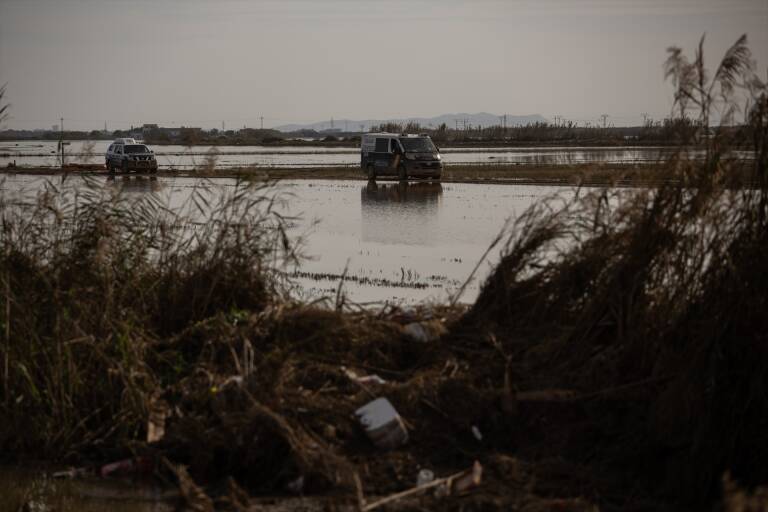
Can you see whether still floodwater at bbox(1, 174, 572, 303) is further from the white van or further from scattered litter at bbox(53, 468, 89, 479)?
scattered litter at bbox(53, 468, 89, 479)

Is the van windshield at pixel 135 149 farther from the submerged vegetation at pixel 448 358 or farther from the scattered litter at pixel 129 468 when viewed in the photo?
the scattered litter at pixel 129 468

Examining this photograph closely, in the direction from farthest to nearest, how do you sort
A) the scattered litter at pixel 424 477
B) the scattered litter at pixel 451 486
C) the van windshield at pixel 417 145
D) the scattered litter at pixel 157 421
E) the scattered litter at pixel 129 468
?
the van windshield at pixel 417 145 → the scattered litter at pixel 157 421 → the scattered litter at pixel 129 468 → the scattered litter at pixel 424 477 → the scattered litter at pixel 451 486

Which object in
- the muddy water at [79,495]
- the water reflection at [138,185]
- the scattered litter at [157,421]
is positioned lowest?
the muddy water at [79,495]

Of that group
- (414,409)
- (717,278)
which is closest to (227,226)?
(414,409)

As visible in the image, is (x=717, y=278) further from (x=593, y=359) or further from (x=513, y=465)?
(x=513, y=465)

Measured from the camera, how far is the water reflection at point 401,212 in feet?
70.2

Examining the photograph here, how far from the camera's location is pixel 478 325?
8.59 m

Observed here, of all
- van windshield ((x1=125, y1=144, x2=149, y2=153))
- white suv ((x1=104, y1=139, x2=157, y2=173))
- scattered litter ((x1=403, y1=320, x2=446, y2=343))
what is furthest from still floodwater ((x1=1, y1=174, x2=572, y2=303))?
van windshield ((x1=125, y1=144, x2=149, y2=153))

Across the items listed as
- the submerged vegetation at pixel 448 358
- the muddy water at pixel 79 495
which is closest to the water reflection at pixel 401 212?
the submerged vegetation at pixel 448 358

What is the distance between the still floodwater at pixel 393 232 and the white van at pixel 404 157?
1.44m

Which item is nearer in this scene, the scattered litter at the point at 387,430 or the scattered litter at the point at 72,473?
the scattered litter at the point at 387,430

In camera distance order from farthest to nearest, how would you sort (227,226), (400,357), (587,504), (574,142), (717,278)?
(574,142)
(227,226)
(400,357)
(717,278)
(587,504)

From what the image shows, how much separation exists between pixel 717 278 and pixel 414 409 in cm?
248

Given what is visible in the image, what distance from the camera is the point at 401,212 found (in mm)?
26969
